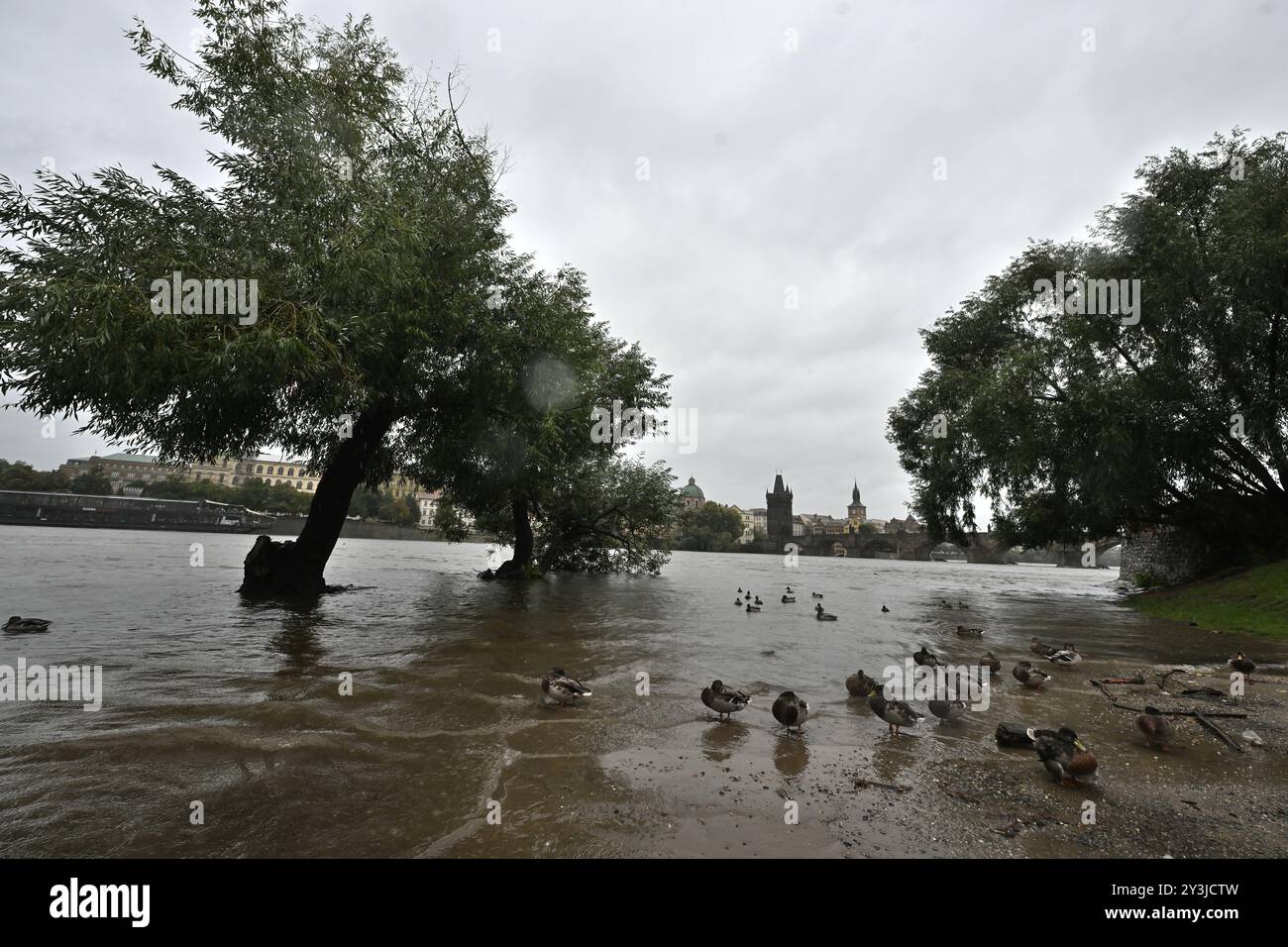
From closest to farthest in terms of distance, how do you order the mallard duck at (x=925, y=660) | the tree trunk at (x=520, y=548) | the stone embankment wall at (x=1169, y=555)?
the mallard duck at (x=925, y=660) → the stone embankment wall at (x=1169, y=555) → the tree trunk at (x=520, y=548)

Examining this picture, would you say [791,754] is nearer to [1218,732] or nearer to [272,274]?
[1218,732]

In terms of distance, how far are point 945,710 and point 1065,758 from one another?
1962 mm

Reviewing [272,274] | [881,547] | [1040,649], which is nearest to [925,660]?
[1040,649]

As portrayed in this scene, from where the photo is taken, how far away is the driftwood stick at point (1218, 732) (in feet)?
22.3

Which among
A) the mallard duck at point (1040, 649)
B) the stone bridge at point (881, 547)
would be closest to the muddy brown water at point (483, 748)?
the mallard duck at point (1040, 649)

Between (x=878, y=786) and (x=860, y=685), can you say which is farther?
(x=860, y=685)

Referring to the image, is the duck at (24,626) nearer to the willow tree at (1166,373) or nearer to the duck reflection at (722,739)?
the duck reflection at (722,739)

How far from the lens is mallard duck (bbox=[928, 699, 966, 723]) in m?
7.55

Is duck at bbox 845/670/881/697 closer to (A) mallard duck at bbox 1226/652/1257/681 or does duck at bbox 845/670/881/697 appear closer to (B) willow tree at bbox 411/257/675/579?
(A) mallard duck at bbox 1226/652/1257/681

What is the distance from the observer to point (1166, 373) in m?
22.2

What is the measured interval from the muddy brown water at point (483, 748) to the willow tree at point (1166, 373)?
10.1 meters

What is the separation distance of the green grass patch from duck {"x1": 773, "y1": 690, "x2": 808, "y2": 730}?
1826 cm

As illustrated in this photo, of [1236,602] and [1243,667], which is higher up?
[1243,667]
